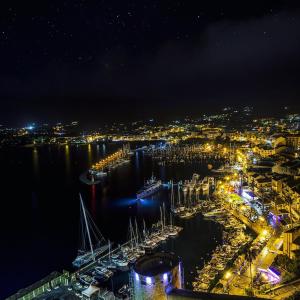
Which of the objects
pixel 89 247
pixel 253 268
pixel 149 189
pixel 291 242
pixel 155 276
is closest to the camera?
pixel 155 276

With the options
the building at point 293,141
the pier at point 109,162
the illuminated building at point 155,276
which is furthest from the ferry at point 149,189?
the illuminated building at point 155,276

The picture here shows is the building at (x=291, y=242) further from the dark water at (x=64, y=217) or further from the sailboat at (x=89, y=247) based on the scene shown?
the sailboat at (x=89, y=247)

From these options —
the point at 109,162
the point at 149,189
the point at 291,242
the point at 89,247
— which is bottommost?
the point at 89,247

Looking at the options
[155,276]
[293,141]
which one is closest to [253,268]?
[155,276]

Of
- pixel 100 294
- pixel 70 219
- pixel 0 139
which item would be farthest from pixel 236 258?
pixel 0 139

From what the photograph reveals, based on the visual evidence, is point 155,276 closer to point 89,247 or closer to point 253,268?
point 253,268

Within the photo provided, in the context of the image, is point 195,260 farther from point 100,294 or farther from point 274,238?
point 100,294
